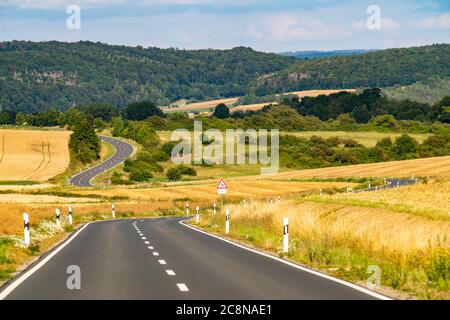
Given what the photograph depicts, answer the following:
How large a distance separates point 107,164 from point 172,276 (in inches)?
5085

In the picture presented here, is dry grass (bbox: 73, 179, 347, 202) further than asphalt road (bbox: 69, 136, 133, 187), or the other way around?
asphalt road (bbox: 69, 136, 133, 187)

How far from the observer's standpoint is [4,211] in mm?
36500

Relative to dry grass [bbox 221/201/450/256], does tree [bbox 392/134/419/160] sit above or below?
below

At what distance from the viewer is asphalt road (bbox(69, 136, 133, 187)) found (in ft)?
392

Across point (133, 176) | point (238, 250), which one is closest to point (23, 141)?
point (133, 176)

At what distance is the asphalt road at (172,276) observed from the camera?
47.1ft

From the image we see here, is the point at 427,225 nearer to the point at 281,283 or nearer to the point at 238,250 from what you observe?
the point at 238,250

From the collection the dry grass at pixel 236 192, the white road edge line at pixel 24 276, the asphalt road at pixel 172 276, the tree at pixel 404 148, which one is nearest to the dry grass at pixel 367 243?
the asphalt road at pixel 172 276
